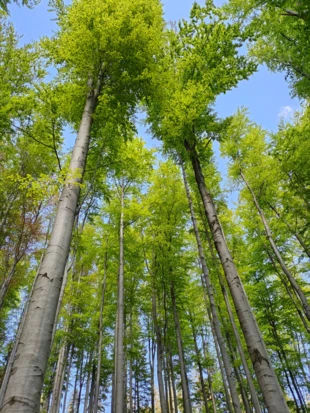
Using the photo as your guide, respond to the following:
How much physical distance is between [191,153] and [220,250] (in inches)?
104

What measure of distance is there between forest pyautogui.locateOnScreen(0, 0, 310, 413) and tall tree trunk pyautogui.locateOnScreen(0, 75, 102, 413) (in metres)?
0.01

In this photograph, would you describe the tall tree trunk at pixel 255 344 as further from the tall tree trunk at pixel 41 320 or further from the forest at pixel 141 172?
the tall tree trunk at pixel 41 320

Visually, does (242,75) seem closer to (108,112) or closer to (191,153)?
(191,153)

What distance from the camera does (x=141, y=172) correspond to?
9.76m

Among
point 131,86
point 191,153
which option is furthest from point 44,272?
point 191,153

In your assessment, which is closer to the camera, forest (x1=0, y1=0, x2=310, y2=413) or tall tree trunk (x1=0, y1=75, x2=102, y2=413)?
tall tree trunk (x1=0, y1=75, x2=102, y2=413)

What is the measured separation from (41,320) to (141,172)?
7568 millimetres

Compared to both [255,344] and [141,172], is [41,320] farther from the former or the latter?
[141,172]

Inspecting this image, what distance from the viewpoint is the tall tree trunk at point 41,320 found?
218 cm

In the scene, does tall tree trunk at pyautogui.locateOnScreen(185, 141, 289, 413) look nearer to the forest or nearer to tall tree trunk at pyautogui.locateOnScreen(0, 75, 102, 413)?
the forest

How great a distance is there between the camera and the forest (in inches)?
146

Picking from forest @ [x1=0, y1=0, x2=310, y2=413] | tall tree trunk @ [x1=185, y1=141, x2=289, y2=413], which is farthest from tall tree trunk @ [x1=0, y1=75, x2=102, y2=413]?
tall tree trunk @ [x1=185, y1=141, x2=289, y2=413]

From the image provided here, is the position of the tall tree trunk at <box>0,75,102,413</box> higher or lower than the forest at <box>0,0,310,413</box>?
lower

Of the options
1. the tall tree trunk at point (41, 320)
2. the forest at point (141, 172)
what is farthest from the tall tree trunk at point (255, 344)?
the tall tree trunk at point (41, 320)
